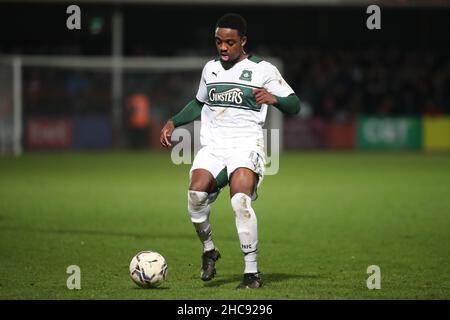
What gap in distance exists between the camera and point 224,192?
17.6 m

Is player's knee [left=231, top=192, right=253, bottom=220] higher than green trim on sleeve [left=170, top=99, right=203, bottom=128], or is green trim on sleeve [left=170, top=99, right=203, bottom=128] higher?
green trim on sleeve [left=170, top=99, right=203, bottom=128]

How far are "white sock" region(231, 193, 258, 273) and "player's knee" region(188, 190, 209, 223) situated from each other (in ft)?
1.34

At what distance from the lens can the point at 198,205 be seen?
25.9 feet

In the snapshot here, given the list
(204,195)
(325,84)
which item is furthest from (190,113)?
(325,84)

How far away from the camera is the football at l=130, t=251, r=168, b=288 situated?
7371 mm

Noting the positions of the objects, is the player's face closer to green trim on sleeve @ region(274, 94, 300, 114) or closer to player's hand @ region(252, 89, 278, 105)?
player's hand @ region(252, 89, 278, 105)

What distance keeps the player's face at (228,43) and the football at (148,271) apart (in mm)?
1790

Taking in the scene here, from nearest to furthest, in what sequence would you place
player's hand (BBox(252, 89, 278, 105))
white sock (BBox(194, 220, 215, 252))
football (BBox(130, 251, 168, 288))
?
football (BBox(130, 251, 168, 288))
player's hand (BBox(252, 89, 278, 105))
white sock (BBox(194, 220, 215, 252))

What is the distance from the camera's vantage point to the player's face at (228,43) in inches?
301

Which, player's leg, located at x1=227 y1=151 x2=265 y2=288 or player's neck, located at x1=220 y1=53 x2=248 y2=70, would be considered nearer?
player's leg, located at x1=227 y1=151 x2=265 y2=288

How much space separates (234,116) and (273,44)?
27.8m

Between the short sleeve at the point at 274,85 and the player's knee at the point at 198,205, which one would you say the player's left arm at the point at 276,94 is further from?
the player's knee at the point at 198,205

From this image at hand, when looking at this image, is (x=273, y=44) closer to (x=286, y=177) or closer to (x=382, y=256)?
(x=286, y=177)

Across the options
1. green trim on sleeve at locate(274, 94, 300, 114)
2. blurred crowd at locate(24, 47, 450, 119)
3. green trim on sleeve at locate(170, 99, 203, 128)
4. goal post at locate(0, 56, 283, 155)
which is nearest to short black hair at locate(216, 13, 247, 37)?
green trim on sleeve at locate(274, 94, 300, 114)
